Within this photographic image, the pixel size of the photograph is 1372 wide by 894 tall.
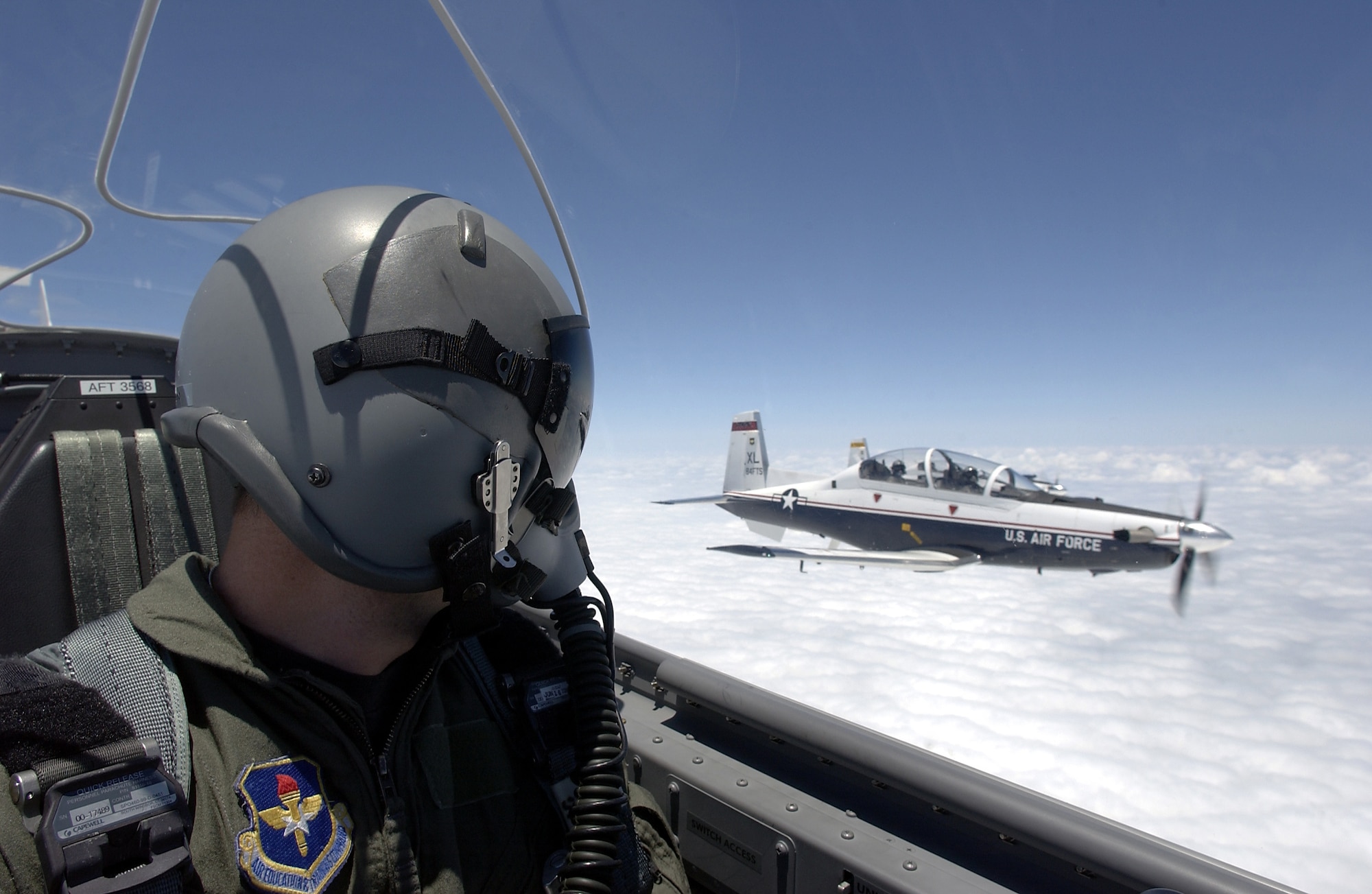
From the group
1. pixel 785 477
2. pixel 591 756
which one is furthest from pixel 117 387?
pixel 785 477

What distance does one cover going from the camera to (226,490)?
158 centimetres

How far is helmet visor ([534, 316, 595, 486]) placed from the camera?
2.98 feet

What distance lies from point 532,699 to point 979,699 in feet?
49.9

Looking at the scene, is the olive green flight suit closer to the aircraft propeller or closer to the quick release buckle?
the quick release buckle

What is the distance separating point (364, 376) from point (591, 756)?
0.68m

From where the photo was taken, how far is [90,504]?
137 centimetres

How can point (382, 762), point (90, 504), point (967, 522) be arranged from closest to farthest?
point (382, 762), point (90, 504), point (967, 522)

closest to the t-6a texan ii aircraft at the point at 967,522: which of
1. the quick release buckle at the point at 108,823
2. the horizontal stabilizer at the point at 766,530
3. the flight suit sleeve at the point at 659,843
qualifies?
the horizontal stabilizer at the point at 766,530

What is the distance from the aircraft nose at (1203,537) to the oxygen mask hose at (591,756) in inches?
392

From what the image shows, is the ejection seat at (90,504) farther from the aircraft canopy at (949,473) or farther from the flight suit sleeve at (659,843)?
the aircraft canopy at (949,473)

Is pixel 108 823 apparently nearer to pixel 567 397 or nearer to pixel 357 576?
pixel 357 576

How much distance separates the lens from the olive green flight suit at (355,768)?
70 cm

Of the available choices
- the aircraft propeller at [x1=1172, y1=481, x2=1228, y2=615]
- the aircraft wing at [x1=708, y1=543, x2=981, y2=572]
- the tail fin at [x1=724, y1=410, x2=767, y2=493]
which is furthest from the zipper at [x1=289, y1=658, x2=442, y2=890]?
the tail fin at [x1=724, y1=410, x2=767, y2=493]

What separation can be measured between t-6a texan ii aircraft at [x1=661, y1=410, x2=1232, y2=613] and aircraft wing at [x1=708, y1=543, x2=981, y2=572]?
0.08 ft
